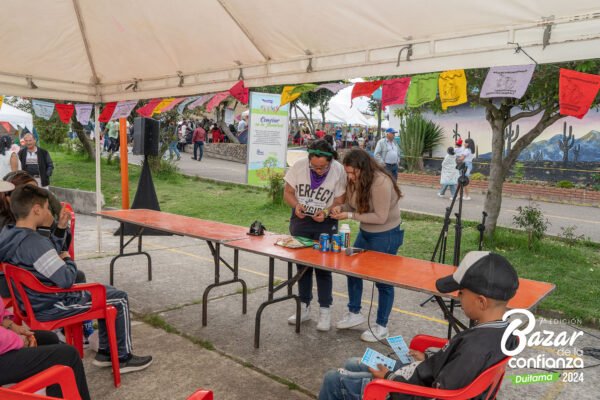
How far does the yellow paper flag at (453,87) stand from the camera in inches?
153

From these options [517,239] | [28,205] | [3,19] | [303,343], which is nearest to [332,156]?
[303,343]

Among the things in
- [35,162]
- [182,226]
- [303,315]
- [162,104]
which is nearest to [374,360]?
[303,315]

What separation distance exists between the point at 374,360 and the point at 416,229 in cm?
722

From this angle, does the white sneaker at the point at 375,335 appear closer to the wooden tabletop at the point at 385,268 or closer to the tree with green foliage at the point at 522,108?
the wooden tabletop at the point at 385,268

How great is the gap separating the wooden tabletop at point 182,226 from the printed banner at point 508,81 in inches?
100

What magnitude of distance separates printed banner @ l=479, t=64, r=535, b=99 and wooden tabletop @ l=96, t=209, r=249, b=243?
2542mm

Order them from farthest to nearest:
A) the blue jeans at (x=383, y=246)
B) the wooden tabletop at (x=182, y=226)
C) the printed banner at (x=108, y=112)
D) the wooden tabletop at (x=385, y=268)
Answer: the printed banner at (x=108, y=112) < the wooden tabletop at (x=182, y=226) < the blue jeans at (x=383, y=246) < the wooden tabletop at (x=385, y=268)

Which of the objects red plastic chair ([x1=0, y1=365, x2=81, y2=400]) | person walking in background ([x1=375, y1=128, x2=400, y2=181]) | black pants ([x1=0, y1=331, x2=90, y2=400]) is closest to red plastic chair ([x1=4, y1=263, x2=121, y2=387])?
black pants ([x1=0, y1=331, x2=90, y2=400])

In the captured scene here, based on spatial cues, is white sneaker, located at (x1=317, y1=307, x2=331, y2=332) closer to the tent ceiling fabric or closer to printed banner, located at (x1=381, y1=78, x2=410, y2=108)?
printed banner, located at (x1=381, y1=78, x2=410, y2=108)

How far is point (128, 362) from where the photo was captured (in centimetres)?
362

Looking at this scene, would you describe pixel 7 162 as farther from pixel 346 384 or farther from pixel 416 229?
pixel 346 384

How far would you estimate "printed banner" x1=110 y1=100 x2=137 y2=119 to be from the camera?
22.3 ft

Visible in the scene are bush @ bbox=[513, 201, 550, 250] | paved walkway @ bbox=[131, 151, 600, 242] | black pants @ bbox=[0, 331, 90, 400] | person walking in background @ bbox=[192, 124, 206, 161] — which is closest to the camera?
black pants @ bbox=[0, 331, 90, 400]

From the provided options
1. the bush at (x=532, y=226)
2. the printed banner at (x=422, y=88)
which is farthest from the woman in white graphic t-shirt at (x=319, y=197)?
the bush at (x=532, y=226)
